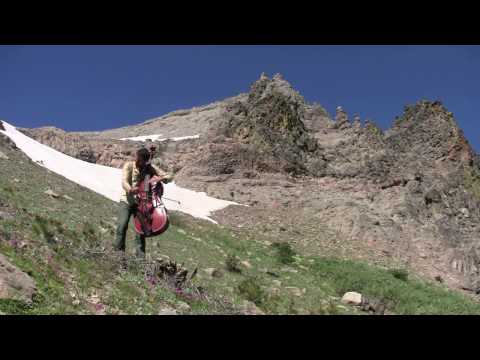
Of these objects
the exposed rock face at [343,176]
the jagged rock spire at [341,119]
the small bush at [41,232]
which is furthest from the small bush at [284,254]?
the jagged rock spire at [341,119]

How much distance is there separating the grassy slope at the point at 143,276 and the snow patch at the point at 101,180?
4.21 meters

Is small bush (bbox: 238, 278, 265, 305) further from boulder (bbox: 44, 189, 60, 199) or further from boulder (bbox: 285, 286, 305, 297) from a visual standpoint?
boulder (bbox: 44, 189, 60, 199)

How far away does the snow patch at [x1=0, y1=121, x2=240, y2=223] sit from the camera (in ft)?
90.2

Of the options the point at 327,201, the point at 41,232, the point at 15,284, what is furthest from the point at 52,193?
the point at 327,201

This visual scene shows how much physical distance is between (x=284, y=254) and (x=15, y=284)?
647 inches

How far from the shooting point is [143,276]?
26.2 feet

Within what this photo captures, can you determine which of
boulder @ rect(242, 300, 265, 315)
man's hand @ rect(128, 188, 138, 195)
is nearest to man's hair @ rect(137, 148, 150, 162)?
man's hand @ rect(128, 188, 138, 195)

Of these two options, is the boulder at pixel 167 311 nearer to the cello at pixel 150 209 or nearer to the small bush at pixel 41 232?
the cello at pixel 150 209

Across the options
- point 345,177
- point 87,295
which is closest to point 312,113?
point 345,177

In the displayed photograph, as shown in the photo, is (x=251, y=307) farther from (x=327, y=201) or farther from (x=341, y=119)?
(x=341, y=119)
